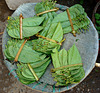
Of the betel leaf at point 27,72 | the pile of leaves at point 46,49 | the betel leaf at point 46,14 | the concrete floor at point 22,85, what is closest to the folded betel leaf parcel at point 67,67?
the pile of leaves at point 46,49

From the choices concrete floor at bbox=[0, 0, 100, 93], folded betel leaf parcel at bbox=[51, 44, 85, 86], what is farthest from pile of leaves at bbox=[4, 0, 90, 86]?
concrete floor at bbox=[0, 0, 100, 93]

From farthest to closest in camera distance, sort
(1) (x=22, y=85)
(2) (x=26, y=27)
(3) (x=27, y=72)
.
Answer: (1) (x=22, y=85) < (2) (x=26, y=27) < (3) (x=27, y=72)

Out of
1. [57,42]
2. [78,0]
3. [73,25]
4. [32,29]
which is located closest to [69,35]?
[73,25]

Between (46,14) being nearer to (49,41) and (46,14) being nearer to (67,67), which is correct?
(49,41)

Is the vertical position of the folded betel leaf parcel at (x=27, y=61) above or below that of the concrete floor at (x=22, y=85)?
above

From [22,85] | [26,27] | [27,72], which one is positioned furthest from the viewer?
[22,85]

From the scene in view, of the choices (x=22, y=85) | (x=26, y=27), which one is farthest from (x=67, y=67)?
(x=22, y=85)

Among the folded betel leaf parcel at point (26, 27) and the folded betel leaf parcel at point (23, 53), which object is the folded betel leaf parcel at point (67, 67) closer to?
the folded betel leaf parcel at point (23, 53)

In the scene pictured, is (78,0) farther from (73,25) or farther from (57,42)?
(57,42)
